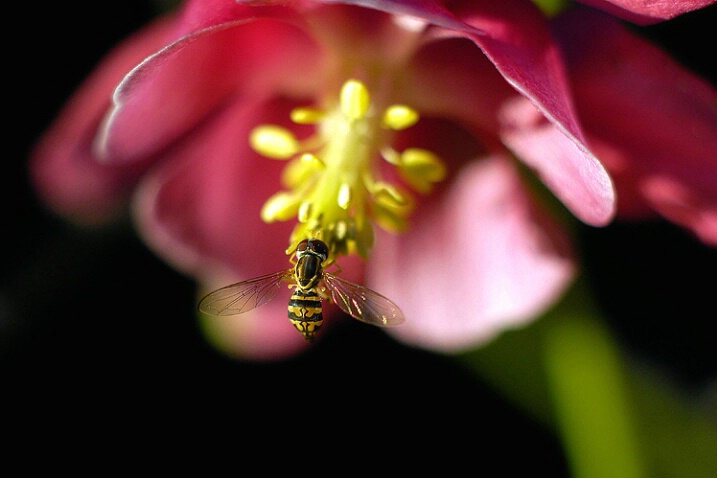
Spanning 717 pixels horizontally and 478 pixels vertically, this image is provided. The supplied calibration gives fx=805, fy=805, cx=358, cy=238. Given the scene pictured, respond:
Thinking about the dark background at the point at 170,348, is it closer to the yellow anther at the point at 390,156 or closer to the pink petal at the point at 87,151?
the pink petal at the point at 87,151

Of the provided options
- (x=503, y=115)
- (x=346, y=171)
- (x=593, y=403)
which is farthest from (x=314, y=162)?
(x=593, y=403)

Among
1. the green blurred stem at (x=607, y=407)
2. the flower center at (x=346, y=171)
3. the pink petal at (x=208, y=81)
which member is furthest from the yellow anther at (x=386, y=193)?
the green blurred stem at (x=607, y=407)

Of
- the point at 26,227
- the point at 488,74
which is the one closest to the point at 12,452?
the point at 26,227

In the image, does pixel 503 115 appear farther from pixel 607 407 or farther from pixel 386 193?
pixel 607 407

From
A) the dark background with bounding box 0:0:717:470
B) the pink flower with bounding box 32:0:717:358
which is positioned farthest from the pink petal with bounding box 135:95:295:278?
the dark background with bounding box 0:0:717:470

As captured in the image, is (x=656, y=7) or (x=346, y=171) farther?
(x=346, y=171)

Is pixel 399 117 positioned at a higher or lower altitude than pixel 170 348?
Answer: higher
